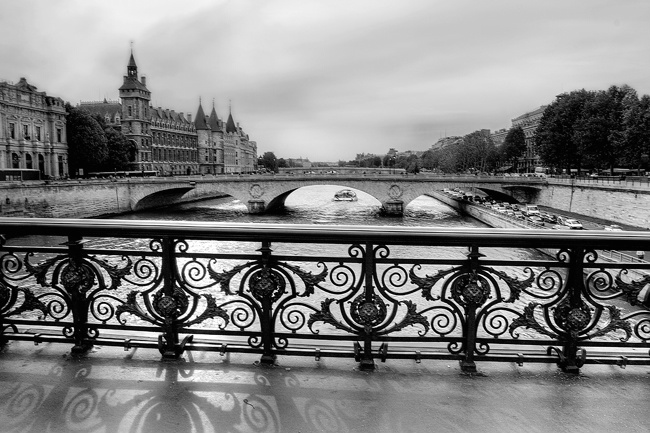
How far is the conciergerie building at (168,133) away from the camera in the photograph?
260 ft

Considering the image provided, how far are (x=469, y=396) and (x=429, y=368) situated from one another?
0.38m

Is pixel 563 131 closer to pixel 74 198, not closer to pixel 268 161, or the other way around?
pixel 74 198

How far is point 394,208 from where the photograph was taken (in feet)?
160

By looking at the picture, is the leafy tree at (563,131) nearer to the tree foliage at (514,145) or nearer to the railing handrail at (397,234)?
the tree foliage at (514,145)

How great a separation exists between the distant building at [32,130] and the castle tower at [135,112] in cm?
2186

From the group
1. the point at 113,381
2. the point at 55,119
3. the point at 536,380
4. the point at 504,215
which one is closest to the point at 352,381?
the point at 536,380

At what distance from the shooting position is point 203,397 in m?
2.74

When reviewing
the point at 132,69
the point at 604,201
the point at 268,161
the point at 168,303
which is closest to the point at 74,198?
the point at 604,201

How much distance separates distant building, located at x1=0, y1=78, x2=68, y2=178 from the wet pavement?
5682 centimetres

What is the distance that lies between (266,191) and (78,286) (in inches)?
1917

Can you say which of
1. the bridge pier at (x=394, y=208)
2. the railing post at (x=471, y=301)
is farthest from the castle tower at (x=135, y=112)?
the railing post at (x=471, y=301)

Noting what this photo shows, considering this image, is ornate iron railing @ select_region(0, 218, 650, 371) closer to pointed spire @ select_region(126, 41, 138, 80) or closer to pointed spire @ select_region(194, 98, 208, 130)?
pointed spire @ select_region(126, 41, 138, 80)

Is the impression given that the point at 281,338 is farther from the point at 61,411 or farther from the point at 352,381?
the point at 61,411

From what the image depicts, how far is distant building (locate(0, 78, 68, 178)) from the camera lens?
50.0m
